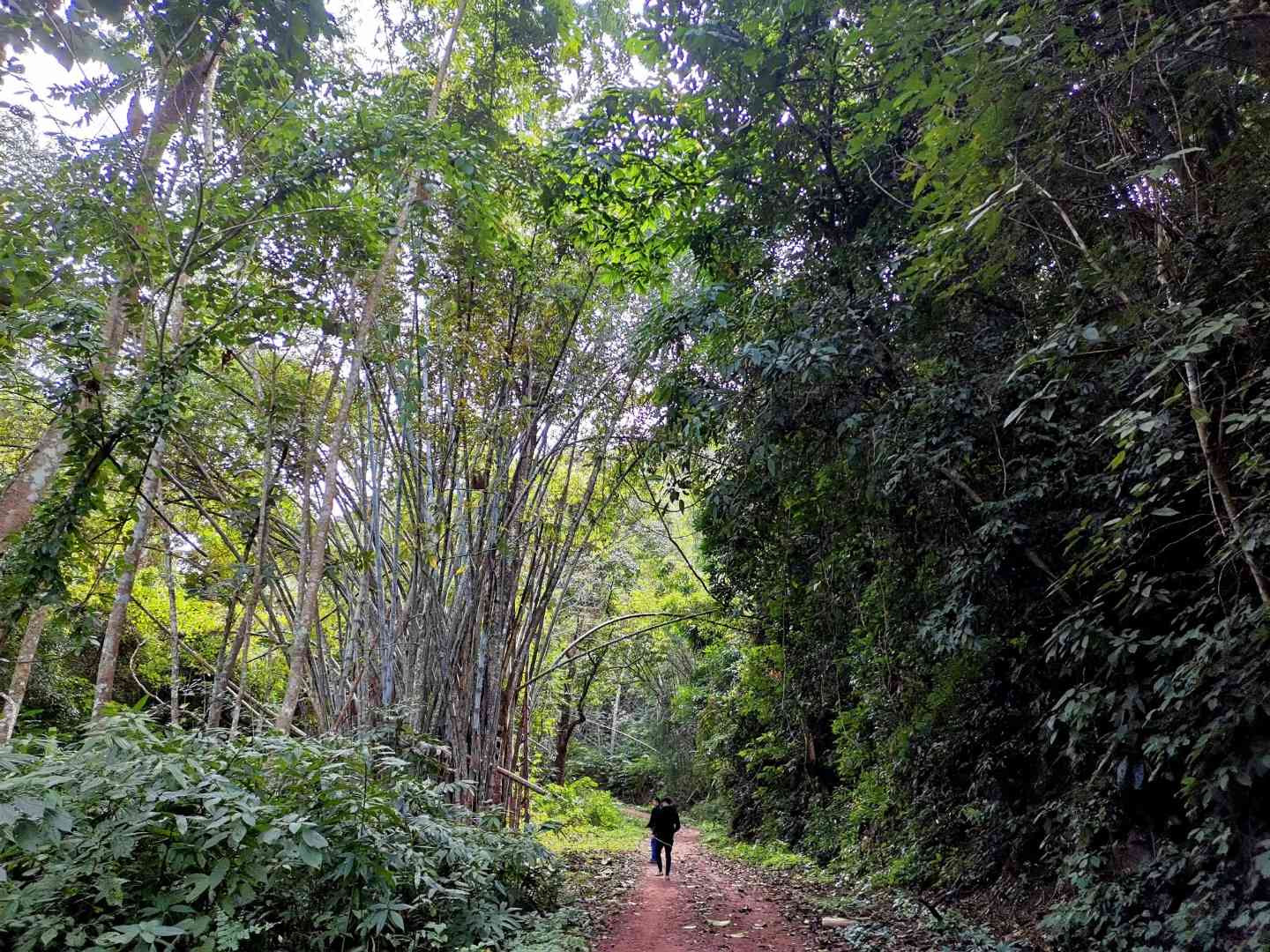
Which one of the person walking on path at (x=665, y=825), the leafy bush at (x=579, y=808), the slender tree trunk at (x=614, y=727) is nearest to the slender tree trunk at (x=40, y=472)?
the person walking on path at (x=665, y=825)

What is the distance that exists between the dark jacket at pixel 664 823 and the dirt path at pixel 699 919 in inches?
15.7

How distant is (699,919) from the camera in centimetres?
533

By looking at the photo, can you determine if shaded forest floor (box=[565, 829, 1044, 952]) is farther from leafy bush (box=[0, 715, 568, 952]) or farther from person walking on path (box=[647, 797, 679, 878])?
leafy bush (box=[0, 715, 568, 952])

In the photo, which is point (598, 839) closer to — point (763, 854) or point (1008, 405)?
point (763, 854)

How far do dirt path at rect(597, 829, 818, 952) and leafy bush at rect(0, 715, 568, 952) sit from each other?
1.23 metres

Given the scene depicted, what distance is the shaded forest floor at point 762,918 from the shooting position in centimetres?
442

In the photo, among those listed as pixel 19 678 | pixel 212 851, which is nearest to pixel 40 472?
pixel 19 678

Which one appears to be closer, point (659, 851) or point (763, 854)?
point (659, 851)

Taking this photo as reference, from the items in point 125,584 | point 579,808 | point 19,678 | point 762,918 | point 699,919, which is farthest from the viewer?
point 579,808

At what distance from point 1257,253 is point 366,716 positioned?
5.41m

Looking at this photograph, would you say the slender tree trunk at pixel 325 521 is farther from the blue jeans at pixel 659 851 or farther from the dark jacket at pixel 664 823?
the blue jeans at pixel 659 851

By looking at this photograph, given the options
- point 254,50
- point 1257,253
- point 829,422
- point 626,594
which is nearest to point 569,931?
point 829,422

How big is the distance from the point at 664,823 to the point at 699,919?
214 centimetres

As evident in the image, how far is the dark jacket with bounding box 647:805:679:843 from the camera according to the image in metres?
7.44
